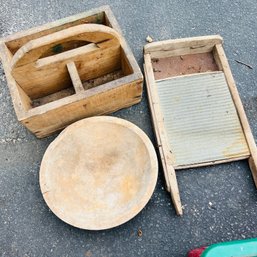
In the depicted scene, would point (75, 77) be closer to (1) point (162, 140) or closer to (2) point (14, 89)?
(2) point (14, 89)

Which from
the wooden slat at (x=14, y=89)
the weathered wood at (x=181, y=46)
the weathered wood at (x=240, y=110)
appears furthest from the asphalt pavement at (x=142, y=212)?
Result: the wooden slat at (x=14, y=89)

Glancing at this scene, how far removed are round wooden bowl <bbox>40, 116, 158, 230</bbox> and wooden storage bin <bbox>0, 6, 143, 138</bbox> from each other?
14cm

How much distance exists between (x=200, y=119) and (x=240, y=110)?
266 mm

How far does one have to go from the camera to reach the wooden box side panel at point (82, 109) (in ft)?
6.31

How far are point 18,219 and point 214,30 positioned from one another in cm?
199

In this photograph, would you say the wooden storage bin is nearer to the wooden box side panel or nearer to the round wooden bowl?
the wooden box side panel

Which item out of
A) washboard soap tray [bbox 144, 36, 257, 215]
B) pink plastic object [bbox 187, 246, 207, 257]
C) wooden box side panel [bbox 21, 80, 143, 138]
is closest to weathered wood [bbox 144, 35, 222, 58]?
washboard soap tray [bbox 144, 36, 257, 215]

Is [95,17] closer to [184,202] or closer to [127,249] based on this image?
[184,202]

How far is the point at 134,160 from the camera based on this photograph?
82.0 inches

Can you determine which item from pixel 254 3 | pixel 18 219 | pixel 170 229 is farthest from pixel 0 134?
pixel 254 3

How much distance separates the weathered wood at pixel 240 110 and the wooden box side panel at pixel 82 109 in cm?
62

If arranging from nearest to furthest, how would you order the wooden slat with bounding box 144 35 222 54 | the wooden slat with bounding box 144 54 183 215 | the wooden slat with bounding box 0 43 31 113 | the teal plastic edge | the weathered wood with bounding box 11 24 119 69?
the teal plastic edge, the weathered wood with bounding box 11 24 119 69, the wooden slat with bounding box 0 43 31 113, the wooden slat with bounding box 144 54 183 215, the wooden slat with bounding box 144 35 222 54

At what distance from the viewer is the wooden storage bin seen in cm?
182

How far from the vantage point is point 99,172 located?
212 centimetres
